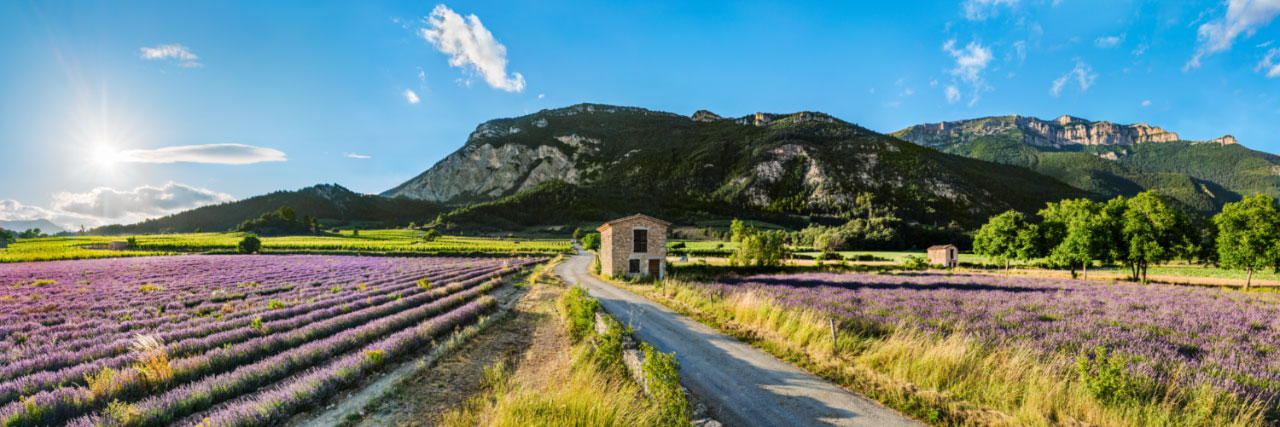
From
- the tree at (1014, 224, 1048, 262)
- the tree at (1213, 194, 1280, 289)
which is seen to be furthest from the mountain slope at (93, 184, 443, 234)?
the tree at (1213, 194, 1280, 289)

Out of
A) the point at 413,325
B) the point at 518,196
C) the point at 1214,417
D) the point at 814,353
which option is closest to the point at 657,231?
the point at 413,325

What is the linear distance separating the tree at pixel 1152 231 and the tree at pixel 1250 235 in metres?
2.28

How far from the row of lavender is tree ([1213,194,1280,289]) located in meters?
15.2

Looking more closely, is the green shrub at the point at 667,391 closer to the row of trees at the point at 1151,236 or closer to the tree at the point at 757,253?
the tree at the point at 757,253

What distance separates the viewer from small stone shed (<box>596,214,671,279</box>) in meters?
34.2

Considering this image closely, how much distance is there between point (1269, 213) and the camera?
31391 mm

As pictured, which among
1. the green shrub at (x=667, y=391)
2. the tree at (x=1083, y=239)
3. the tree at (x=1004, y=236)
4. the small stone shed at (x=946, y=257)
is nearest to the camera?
the green shrub at (x=667, y=391)

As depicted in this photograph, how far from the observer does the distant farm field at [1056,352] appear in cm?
661

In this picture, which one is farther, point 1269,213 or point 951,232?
point 951,232

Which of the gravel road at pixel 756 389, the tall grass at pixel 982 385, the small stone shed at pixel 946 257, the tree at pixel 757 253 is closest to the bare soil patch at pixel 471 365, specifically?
the gravel road at pixel 756 389

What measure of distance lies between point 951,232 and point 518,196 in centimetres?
15077

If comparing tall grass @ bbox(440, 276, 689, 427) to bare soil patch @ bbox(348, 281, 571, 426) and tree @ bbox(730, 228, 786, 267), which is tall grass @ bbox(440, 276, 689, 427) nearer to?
bare soil patch @ bbox(348, 281, 571, 426)

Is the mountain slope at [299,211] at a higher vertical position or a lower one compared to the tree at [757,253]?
higher

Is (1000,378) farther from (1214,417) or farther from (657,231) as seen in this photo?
(657,231)
